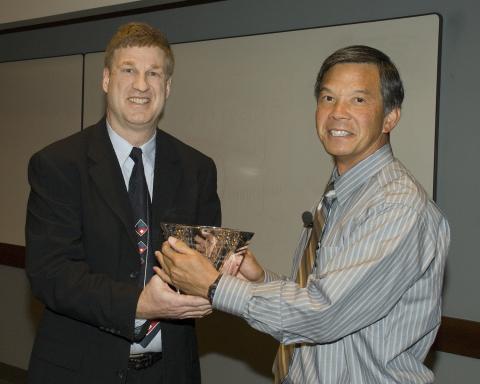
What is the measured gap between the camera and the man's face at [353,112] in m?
1.64

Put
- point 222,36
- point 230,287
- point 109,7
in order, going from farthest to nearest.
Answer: point 109,7 < point 222,36 < point 230,287

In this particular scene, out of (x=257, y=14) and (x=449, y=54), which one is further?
(x=257, y=14)

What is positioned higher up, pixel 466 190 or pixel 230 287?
pixel 466 190

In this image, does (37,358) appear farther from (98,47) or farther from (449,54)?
(98,47)

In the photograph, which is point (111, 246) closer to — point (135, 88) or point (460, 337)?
point (135, 88)

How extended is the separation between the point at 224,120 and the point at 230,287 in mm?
1998

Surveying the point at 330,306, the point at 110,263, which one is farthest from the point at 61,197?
the point at 330,306

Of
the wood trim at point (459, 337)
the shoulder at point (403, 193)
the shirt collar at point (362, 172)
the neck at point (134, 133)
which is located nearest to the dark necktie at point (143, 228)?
the neck at point (134, 133)

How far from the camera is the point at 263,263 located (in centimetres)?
328

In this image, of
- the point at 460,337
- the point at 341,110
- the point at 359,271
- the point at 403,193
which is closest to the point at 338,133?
the point at 341,110

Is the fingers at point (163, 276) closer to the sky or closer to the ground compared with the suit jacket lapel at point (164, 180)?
closer to the ground

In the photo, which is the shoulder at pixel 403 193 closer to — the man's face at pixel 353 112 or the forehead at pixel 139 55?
the man's face at pixel 353 112

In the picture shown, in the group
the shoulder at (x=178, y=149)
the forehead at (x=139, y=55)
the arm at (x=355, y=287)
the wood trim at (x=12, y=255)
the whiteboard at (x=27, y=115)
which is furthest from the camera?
the wood trim at (x=12, y=255)

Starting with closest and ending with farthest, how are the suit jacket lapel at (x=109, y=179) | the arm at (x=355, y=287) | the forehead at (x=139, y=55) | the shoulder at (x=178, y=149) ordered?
the arm at (x=355, y=287) < the suit jacket lapel at (x=109, y=179) < the forehead at (x=139, y=55) < the shoulder at (x=178, y=149)
